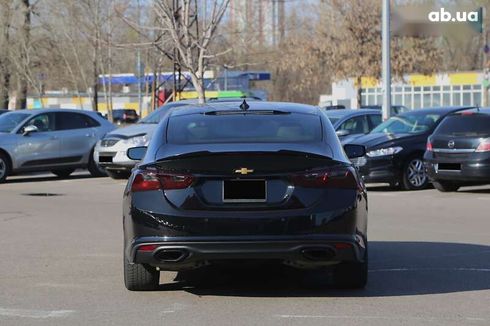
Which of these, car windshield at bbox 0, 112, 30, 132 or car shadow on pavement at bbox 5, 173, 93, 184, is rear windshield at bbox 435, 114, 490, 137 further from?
car windshield at bbox 0, 112, 30, 132

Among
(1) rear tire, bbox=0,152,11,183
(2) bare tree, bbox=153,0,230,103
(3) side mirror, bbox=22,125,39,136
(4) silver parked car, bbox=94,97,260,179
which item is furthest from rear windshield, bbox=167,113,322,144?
(2) bare tree, bbox=153,0,230,103

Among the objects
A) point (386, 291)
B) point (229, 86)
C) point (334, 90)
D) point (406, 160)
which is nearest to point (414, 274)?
point (386, 291)

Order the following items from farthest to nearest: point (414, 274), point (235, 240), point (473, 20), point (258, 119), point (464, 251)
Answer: point (473, 20) < point (464, 251) < point (414, 274) < point (258, 119) < point (235, 240)

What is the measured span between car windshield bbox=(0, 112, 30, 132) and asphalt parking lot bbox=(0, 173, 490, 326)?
8.72 metres

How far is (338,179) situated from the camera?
6633 millimetres

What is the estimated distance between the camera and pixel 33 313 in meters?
6.65

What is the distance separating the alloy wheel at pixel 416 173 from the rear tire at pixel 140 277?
1045cm

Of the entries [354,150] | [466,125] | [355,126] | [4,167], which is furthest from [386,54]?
[354,150]

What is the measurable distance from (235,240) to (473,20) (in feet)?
97.1

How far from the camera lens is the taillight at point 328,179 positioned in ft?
21.4

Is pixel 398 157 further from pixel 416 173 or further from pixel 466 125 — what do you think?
pixel 466 125

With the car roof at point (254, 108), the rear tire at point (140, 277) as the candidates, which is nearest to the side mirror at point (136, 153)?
the car roof at point (254, 108)

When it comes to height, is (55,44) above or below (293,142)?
above

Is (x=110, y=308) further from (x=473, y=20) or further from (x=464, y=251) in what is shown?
(x=473, y=20)
